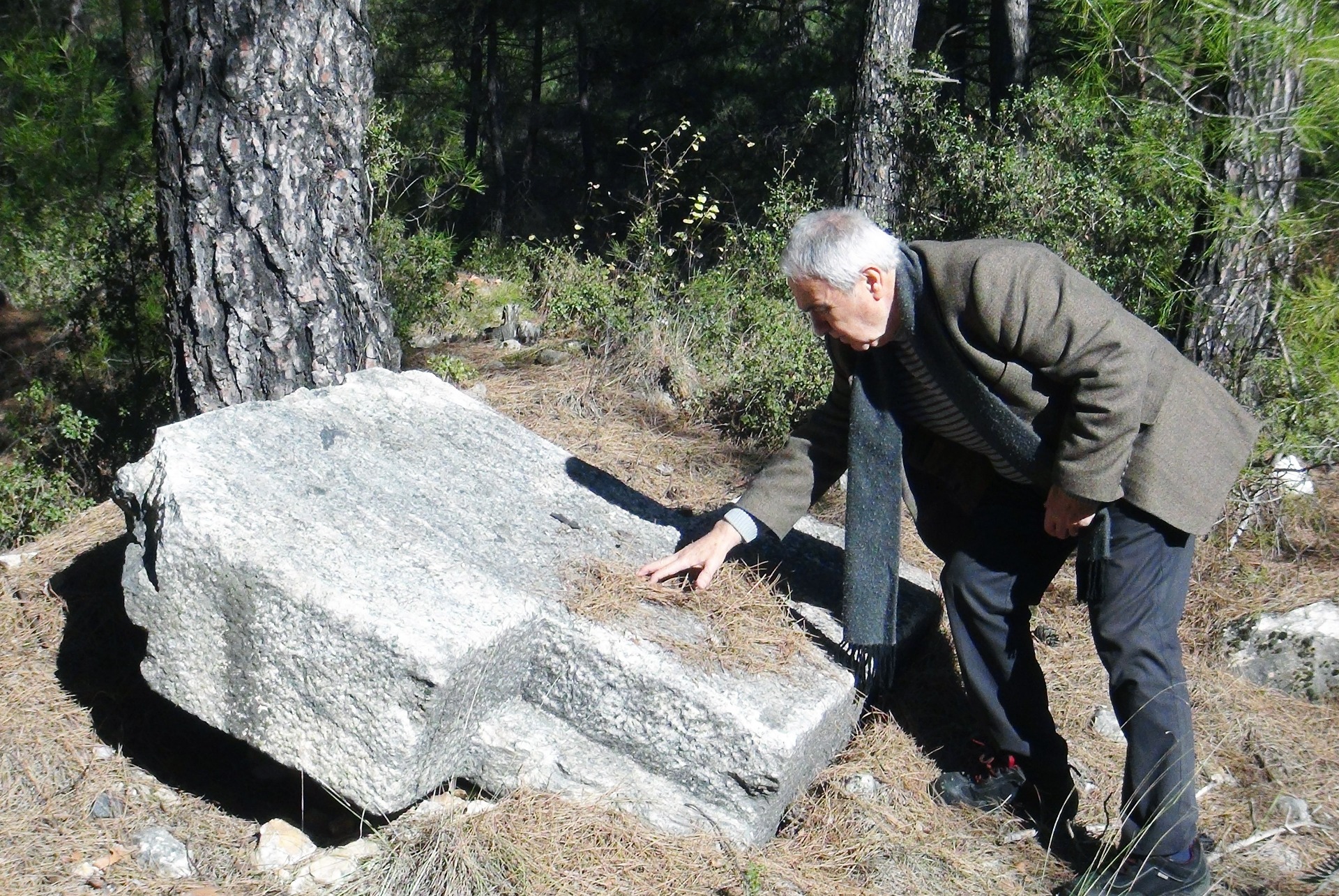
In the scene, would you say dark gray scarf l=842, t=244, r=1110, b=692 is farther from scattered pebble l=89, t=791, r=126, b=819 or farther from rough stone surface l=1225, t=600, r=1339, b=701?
scattered pebble l=89, t=791, r=126, b=819

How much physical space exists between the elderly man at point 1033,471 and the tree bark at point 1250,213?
173 cm

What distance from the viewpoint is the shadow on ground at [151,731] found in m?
2.87

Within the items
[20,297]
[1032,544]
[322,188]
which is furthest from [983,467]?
[20,297]

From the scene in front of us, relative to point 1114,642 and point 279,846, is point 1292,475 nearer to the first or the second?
point 1114,642

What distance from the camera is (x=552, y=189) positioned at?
1455 centimetres

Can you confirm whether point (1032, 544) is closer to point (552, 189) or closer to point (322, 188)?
point (322, 188)

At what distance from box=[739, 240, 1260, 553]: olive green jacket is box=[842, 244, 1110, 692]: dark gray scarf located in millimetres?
30

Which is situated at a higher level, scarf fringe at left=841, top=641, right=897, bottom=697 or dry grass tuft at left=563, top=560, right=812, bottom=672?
dry grass tuft at left=563, top=560, right=812, bottom=672

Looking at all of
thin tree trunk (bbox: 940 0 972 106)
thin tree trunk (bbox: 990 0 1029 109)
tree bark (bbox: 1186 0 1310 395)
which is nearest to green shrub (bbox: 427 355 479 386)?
tree bark (bbox: 1186 0 1310 395)

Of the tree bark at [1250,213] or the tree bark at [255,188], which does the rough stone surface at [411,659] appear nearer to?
the tree bark at [255,188]

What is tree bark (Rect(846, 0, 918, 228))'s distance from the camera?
6582 mm

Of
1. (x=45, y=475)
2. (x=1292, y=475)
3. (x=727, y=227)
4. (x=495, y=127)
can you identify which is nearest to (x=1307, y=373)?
(x=1292, y=475)

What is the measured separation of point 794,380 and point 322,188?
2062mm

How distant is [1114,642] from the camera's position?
2.43 meters
